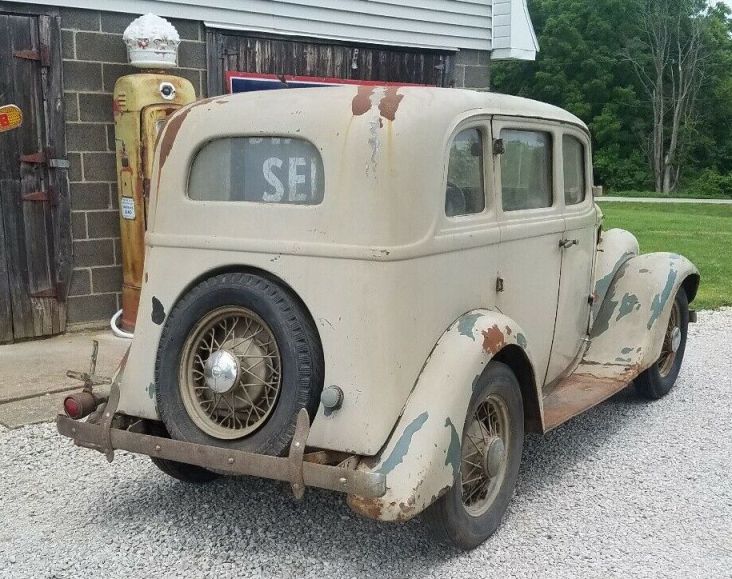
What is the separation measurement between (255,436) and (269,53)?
5526 mm

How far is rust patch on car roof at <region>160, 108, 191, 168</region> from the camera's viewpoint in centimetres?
387

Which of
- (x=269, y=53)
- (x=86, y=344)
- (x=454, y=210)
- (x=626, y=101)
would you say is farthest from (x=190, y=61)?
(x=626, y=101)

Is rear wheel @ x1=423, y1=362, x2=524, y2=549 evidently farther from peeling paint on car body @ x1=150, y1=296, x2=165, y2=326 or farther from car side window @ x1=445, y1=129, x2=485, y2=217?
peeling paint on car body @ x1=150, y1=296, x2=165, y2=326

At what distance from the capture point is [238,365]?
3.42m

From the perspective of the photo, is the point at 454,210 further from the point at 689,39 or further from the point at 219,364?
the point at 689,39

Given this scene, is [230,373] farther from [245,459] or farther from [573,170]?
[573,170]

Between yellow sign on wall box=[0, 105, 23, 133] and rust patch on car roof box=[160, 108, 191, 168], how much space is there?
3.32 m

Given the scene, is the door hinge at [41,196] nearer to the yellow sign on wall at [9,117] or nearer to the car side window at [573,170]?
the yellow sign on wall at [9,117]

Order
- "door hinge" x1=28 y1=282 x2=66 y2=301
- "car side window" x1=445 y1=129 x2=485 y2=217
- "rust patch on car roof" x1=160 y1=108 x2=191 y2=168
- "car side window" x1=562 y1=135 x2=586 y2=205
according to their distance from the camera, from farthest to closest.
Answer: "door hinge" x1=28 y1=282 x2=66 y2=301 → "car side window" x1=562 y1=135 x2=586 y2=205 → "rust patch on car roof" x1=160 y1=108 x2=191 y2=168 → "car side window" x1=445 y1=129 x2=485 y2=217

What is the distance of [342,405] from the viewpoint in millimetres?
3287

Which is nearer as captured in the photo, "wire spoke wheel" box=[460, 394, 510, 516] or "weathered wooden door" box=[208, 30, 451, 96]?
"wire spoke wheel" box=[460, 394, 510, 516]

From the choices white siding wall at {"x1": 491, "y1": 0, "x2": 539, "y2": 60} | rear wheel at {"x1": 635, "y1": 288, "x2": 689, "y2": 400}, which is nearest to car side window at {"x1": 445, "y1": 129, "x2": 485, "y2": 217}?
rear wheel at {"x1": 635, "y1": 288, "x2": 689, "y2": 400}

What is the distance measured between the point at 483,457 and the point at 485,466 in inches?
1.6

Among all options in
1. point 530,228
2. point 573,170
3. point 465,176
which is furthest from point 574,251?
point 465,176
